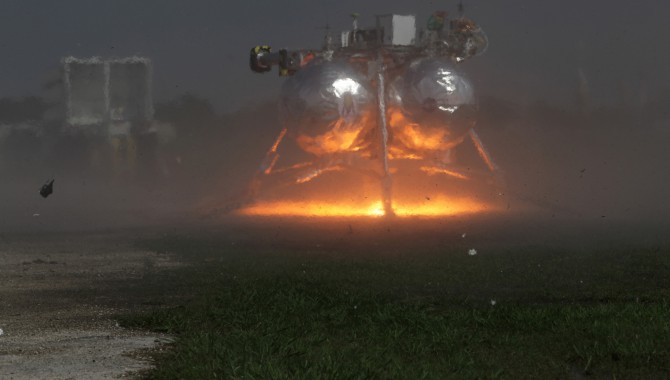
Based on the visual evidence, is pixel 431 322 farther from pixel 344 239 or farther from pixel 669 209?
pixel 669 209

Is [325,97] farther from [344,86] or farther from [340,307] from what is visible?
[340,307]

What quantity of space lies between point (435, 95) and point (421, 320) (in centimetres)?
1968

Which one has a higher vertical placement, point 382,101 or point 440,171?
point 382,101

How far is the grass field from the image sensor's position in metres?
Result: 12.6

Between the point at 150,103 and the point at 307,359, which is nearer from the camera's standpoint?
the point at 307,359

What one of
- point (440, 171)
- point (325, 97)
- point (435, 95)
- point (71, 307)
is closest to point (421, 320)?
point (71, 307)

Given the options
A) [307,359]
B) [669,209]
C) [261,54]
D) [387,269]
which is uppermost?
[261,54]

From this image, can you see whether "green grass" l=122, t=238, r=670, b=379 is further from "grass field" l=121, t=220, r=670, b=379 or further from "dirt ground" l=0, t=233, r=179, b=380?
"dirt ground" l=0, t=233, r=179, b=380

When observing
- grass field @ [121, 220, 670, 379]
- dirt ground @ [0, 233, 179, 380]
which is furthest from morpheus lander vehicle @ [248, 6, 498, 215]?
grass field @ [121, 220, 670, 379]

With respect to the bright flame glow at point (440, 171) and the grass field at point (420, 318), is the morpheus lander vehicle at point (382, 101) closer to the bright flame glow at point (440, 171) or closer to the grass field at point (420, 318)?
the bright flame glow at point (440, 171)

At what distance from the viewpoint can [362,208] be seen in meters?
39.2

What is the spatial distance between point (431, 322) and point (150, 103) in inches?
1324

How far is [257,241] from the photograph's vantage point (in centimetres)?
2991

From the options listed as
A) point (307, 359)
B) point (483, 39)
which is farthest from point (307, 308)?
point (483, 39)
